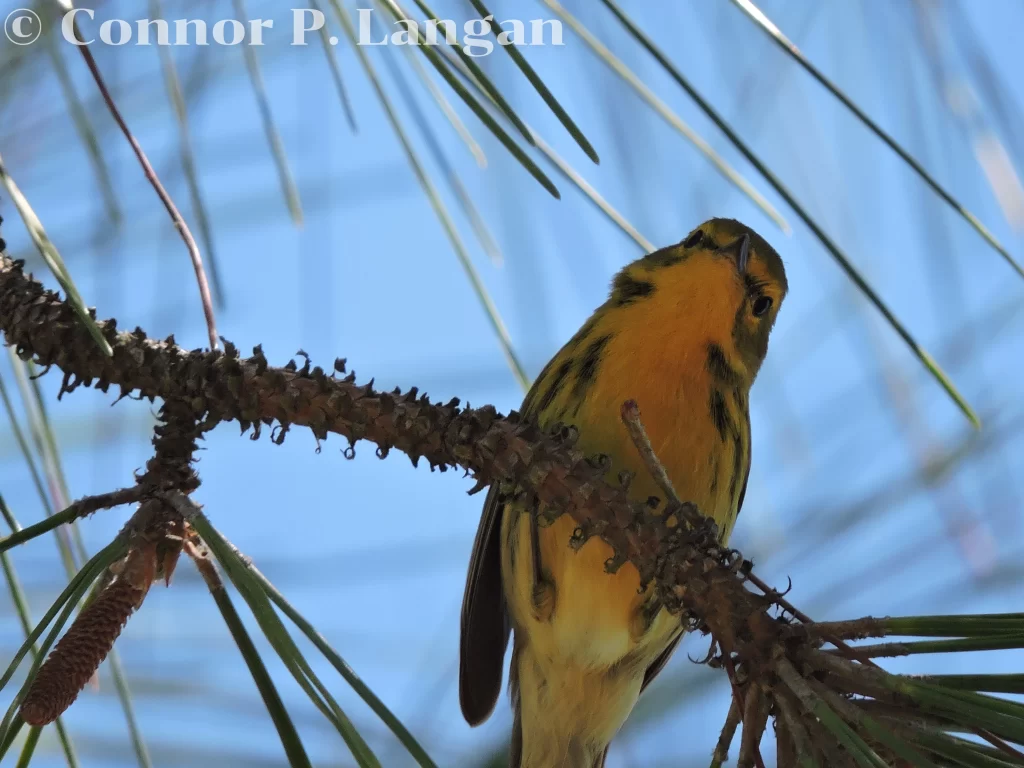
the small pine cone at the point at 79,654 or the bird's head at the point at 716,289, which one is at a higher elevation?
the bird's head at the point at 716,289

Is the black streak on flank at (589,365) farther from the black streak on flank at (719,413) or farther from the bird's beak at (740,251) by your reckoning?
the bird's beak at (740,251)

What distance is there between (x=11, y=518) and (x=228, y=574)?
11.9 inches

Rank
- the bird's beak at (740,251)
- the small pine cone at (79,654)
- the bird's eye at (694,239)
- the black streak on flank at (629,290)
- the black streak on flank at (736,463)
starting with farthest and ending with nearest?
the bird's eye at (694,239) → the bird's beak at (740,251) → the black streak on flank at (629,290) → the black streak on flank at (736,463) → the small pine cone at (79,654)

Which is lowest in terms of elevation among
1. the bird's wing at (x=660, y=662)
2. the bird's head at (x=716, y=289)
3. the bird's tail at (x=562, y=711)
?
the bird's tail at (x=562, y=711)

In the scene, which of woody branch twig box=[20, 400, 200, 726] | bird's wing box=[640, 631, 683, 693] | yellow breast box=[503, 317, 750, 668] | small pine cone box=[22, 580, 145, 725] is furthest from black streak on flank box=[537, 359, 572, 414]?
small pine cone box=[22, 580, 145, 725]

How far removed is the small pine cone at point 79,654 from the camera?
0.99 metres

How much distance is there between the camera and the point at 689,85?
1.00m

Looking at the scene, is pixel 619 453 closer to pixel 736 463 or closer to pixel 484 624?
pixel 736 463

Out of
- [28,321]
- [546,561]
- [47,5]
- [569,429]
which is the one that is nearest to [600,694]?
[546,561]

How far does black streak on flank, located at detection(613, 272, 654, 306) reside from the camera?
7.68ft

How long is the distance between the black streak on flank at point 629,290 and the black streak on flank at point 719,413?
0.30 meters

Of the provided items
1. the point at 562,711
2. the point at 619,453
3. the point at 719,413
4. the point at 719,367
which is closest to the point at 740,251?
the point at 719,367

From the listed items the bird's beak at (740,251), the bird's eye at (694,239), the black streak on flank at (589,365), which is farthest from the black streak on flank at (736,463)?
the bird's eye at (694,239)

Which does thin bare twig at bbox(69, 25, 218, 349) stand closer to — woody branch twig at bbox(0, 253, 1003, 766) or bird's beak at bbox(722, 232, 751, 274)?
woody branch twig at bbox(0, 253, 1003, 766)
